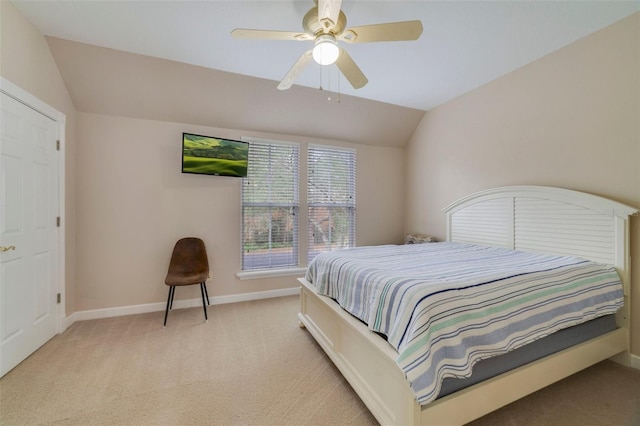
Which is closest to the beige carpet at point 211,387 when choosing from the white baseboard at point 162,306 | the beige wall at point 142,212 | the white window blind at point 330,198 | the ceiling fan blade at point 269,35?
the white baseboard at point 162,306

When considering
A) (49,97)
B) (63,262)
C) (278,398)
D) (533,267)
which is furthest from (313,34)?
(63,262)

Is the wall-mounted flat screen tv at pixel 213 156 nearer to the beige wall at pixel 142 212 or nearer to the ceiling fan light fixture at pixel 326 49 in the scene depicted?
the beige wall at pixel 142 212

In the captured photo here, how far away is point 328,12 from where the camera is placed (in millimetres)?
1462

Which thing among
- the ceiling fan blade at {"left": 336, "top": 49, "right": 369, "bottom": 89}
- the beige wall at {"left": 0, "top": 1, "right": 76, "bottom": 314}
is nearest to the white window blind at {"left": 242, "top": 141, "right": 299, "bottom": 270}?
the beige wall at {"left": 0, "top": 1, "right": 76, "bottom": 314}

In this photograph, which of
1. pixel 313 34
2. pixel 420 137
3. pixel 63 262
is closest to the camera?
pixel 313 34

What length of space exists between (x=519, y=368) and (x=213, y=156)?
3.49 meters

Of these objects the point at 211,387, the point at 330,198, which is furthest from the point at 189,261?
the point at 330,198

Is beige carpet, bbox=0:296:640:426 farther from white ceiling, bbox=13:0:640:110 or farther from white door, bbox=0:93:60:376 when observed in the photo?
white ceiling, bbox=13:0:640:110

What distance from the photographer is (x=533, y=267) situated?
1.93 meters

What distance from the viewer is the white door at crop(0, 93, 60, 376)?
1.94m

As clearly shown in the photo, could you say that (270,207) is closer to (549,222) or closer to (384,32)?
(384,32)

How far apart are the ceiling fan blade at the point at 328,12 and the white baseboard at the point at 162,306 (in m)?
3.21

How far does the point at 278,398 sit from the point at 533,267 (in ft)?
6.75

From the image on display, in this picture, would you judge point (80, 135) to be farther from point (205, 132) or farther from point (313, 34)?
point (313, 34)
